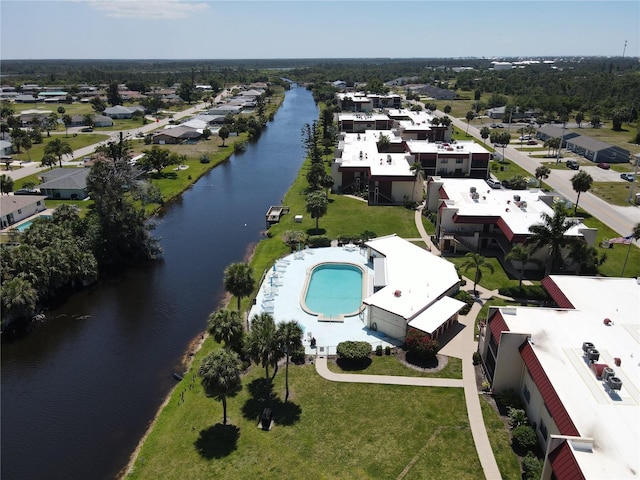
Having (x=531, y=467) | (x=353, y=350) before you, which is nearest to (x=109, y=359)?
(x=353, y=350)

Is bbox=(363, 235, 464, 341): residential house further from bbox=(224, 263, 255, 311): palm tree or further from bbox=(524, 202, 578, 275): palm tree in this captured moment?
bbox=(224, 263, 255, 311): palm tree

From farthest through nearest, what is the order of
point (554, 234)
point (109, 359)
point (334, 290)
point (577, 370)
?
point (334, 290)
point (554, 234)
point (109, 359)
point (577, 370)

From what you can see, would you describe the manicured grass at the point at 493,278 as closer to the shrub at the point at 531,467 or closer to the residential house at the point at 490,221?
the residential house at the point at 490,221

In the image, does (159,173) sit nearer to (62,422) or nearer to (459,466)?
(62,422)

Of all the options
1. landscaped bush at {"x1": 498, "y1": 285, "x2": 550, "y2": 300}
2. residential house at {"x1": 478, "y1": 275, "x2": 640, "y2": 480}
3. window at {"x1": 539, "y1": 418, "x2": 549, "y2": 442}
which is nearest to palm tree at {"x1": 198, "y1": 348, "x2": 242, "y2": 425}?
residential house at {"x1": 478, "y1": 275, "x2": 640, "y2": 480}

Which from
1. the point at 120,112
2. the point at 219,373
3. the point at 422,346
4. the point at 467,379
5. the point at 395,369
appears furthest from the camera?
the point at 120,112

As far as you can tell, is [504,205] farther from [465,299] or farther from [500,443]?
[500,443]

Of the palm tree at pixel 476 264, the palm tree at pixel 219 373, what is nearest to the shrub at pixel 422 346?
the palm tree at pixel 476 264
